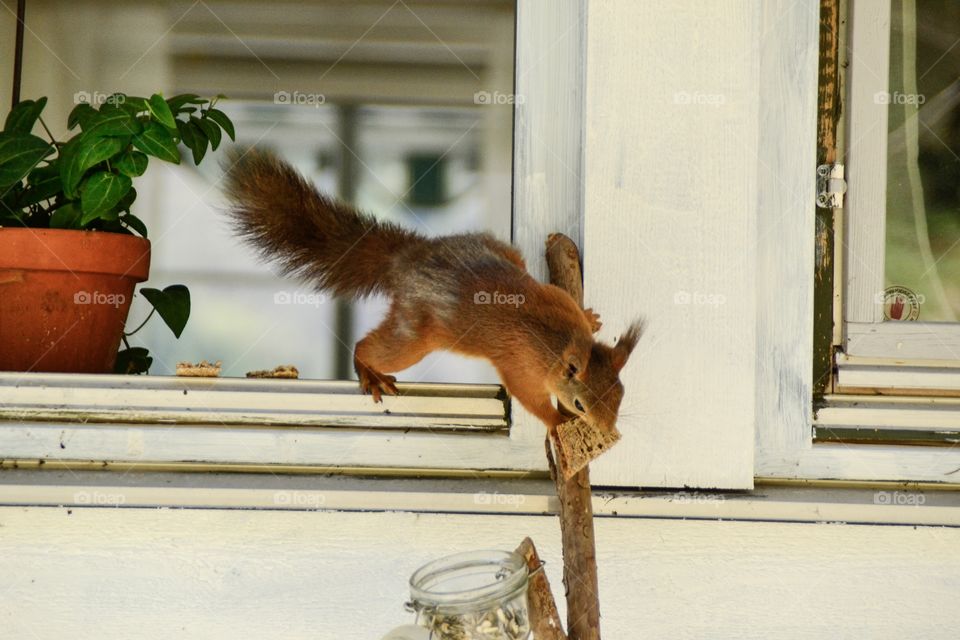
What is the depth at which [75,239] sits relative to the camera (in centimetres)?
120

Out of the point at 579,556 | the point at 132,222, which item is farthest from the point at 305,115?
the point at 579,556

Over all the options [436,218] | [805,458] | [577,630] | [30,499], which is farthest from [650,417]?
[436,218]

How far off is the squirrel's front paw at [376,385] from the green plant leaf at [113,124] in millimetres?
493

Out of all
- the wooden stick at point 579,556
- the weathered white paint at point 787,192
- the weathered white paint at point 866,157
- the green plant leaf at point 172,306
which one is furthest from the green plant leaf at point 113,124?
the weathered white paint at point 866,157

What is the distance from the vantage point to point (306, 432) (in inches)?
42.2

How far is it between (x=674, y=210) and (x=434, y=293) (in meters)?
0.32

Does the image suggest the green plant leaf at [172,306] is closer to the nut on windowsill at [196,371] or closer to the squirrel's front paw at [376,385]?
the nut on windowsill at [196,371]

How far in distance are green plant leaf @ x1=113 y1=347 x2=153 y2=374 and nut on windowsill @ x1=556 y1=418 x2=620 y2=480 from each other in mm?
847

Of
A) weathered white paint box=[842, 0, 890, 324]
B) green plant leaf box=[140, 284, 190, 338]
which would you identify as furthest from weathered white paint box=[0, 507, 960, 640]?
green plant leaf box=[140, 284, 190, 338]

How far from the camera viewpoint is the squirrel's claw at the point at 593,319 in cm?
106

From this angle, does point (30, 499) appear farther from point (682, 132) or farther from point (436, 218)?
point (436, 218)

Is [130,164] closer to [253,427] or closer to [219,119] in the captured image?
[219,119]

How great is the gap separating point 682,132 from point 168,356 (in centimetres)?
222

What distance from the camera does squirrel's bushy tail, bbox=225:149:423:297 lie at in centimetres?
119
